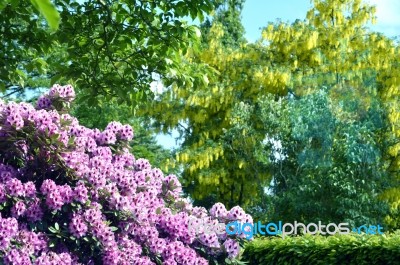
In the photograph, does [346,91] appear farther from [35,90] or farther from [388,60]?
[35,90]

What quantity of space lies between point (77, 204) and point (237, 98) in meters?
14.5

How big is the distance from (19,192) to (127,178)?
0.95 metres

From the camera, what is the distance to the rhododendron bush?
5781mm

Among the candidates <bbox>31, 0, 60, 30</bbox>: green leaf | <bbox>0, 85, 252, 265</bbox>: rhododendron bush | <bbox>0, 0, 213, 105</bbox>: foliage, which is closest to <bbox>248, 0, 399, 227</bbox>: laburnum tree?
<bbox>0, 0, 213, 105</bbox>: foliage

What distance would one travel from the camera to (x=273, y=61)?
66.2 feet

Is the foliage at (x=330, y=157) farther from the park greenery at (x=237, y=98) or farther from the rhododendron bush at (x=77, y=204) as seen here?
the rhododendron bush at (x=77, y=204)

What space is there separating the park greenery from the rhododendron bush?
0.03 meters

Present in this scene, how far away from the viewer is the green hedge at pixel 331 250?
29.6ft

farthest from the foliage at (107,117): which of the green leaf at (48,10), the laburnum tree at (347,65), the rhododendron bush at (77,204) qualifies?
the green leaf at (48,10)

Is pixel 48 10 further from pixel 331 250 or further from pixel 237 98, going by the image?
pixel 237 98

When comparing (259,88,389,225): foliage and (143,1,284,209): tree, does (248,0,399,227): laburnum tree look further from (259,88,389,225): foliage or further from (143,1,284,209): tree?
(143,1,284,209): tree

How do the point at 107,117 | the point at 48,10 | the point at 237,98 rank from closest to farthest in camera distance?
1. the point at 48,10
2. the point at 237,98
3. the point at 107,117

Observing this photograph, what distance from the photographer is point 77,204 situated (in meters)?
5.87

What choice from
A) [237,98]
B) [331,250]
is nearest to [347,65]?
[237,98]
